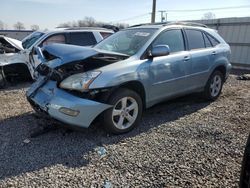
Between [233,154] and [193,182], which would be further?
[233,154]

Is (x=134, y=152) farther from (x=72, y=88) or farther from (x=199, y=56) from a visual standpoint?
(x=199, y=56)

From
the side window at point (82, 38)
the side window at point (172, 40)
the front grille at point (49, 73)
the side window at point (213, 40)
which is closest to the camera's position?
the front grille at point (49, 73)

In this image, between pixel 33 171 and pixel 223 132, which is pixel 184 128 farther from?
pixel 33 171

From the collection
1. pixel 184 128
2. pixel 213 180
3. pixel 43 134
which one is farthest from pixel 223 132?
pixel 43 134

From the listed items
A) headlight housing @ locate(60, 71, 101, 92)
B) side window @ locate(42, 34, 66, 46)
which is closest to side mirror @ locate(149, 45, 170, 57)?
headlight housing @ locate(60, 71, 101, 92)

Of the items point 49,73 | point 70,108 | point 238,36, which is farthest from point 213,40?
point 238,36

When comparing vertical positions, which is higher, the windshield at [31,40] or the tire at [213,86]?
the windshield at [31,40]

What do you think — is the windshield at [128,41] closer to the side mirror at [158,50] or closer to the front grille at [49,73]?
the side mirror at [158,50]

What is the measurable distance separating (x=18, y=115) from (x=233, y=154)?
3.97 m

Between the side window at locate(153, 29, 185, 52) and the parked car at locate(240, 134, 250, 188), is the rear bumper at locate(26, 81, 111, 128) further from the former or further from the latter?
Result: the parked car at locate(240, 134, 250, 188)

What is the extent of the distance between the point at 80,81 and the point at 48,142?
1.05 m

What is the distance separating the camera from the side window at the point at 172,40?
16.9 feet

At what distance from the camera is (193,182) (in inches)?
127

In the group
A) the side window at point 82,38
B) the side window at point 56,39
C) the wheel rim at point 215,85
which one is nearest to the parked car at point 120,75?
the wheel rim at point 215,85
